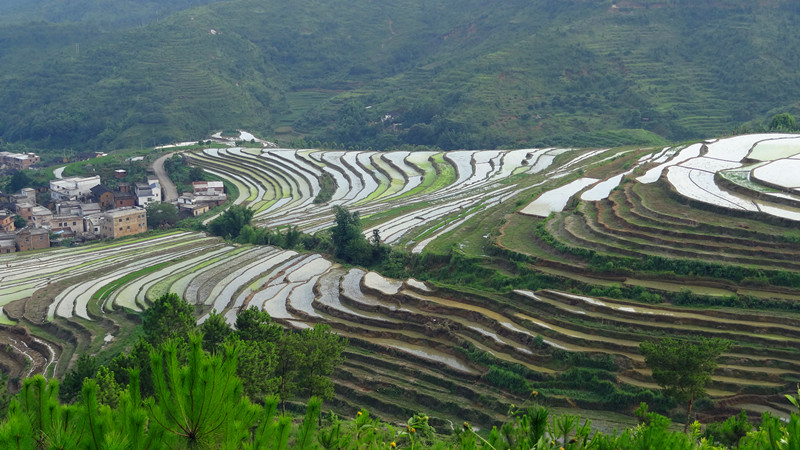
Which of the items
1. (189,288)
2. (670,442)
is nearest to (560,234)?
(189,288)

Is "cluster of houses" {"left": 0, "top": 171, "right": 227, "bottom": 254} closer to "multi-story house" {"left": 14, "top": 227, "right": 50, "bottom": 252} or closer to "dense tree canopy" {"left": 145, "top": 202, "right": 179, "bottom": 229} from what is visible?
"multi-story house" {"left": 14, "top": 227, "right": 50, "bottom": 252}

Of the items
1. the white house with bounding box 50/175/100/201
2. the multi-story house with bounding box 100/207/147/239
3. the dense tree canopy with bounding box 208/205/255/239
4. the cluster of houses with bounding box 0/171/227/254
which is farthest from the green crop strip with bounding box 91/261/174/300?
the white house with bounding box 50/175/100/201

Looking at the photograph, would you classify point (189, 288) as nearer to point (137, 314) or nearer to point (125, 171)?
point (137, 314)

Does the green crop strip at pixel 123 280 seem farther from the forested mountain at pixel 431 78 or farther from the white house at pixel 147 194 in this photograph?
the forested mountain at pixel 431 78

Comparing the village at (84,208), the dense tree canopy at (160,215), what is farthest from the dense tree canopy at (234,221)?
the village at (84,208)

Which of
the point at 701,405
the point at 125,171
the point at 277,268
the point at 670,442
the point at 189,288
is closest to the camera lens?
the point at 670,442

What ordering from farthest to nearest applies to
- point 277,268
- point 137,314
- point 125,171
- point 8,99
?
point 8,99 → point 125,171 → point 277,268 → point 137,314
